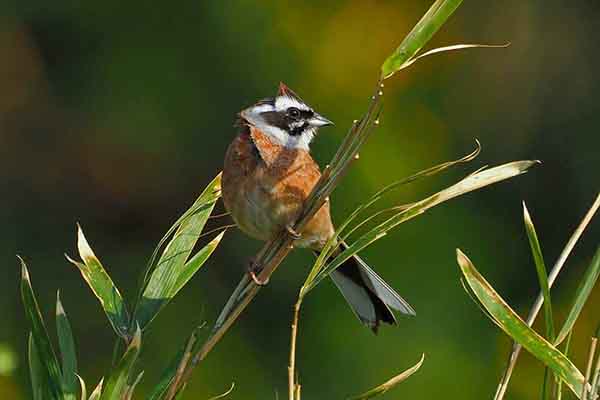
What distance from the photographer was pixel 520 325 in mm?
1436

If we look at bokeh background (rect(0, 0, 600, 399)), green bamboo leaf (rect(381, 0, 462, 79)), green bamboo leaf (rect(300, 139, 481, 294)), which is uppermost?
green bamboo leaf (rect(381, 0, 462, 79))

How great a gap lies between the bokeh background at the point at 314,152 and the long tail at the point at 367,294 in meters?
1.15

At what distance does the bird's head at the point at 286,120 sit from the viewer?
2.40 metres

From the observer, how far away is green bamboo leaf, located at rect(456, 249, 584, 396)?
1435 mm

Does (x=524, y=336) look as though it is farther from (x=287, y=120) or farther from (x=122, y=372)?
(x=287, y=120)

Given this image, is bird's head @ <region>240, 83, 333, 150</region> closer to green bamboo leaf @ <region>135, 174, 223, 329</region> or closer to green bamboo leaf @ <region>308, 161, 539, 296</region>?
green bamboo leaf @ <region>135, 174, 223, 329</region>

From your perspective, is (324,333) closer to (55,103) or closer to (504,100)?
(504,100)

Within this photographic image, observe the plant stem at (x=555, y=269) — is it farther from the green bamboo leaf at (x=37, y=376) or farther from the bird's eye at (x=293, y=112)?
the bird's eye at (x=293, y=112)

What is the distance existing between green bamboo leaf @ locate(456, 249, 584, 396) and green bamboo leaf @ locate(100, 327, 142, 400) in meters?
0.40

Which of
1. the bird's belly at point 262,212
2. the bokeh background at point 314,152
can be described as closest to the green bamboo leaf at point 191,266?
the bird's belly at point 262,212

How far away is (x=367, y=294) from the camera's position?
218cm

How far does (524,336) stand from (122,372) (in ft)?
1.55

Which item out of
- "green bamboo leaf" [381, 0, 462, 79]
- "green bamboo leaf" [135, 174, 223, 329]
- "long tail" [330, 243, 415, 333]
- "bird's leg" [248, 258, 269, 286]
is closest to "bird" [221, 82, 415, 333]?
"long tail" [330, 243, 415, 333]

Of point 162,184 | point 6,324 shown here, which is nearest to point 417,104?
point 162,184
